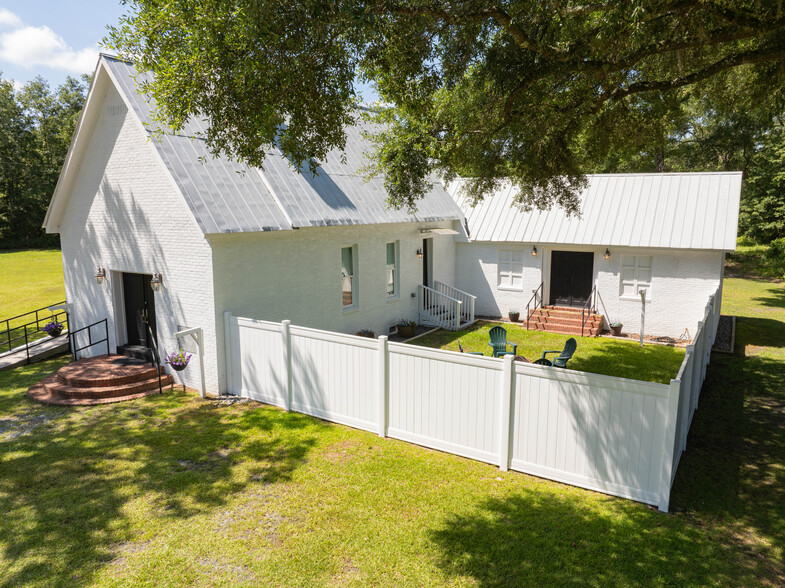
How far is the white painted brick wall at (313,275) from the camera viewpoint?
443 inches

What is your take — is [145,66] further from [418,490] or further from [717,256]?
[717,256]

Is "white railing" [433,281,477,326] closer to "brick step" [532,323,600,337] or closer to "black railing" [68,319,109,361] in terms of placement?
"brick step" [532,323,600,337]

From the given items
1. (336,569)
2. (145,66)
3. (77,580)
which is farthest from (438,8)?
(77,580)

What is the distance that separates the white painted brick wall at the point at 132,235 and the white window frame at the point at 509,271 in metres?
11.5

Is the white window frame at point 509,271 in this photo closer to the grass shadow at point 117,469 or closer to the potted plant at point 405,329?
the potted plant at point 405,329

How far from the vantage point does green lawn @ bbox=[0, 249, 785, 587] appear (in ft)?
18.7

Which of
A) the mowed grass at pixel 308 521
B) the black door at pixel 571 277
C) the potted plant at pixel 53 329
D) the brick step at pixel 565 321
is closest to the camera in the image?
the mowed grass at pixel 308 521

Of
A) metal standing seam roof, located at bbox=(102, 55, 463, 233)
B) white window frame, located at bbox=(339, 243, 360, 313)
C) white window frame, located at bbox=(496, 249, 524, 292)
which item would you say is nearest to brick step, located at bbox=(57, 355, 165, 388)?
metal standing seam roof, located at bbox=(102, 55, 463, 233)

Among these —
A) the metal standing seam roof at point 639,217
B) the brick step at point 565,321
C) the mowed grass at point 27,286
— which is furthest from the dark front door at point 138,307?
the brick step at point 565,321

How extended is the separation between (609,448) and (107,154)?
1224 cm

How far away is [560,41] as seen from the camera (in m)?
8.68

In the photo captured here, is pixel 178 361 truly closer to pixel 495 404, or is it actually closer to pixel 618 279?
pixel 495 404

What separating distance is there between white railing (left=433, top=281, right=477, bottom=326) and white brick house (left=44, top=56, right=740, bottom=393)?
0.20m

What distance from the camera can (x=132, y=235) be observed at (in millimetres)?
12133
